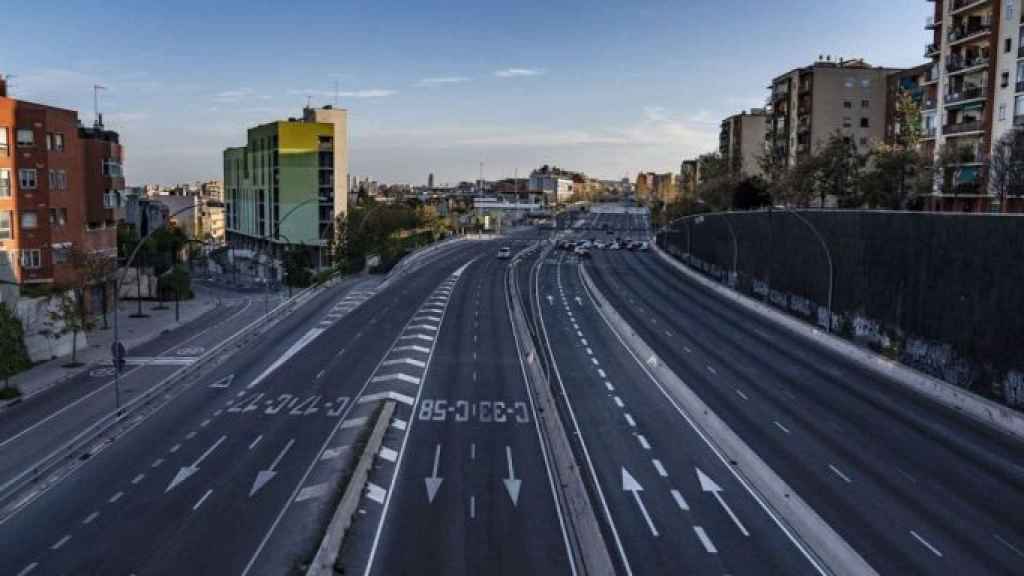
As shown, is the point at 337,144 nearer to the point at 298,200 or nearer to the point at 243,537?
the point at 298,200

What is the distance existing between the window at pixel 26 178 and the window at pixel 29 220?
1.46m

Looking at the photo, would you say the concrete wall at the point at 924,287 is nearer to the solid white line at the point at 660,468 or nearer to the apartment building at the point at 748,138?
the solid white line at the point at 660,468

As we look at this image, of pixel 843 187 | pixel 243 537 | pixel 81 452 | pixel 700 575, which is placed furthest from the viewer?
pixel 843 187

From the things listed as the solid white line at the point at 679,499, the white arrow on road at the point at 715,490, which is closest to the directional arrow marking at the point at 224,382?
the white arrow on road at the point at 715,490

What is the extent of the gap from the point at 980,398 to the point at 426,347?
2676 cm

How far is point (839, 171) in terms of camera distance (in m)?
77.2

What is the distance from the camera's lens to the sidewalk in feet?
128

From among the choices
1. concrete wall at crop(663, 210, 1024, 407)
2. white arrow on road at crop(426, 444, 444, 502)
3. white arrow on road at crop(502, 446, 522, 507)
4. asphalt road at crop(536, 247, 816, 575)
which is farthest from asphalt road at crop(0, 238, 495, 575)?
concrete wall at crop(663, 210, 1024, 407)

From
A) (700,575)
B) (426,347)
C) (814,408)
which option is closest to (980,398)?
(814,408)

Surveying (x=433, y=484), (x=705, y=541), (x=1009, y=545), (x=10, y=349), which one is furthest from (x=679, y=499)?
(x=10, y=349)

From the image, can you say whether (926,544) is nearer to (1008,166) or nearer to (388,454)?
(388,454)

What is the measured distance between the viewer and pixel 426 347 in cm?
4778

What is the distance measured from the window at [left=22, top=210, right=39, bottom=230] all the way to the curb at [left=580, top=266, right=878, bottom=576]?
122 feet

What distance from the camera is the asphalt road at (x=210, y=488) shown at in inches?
762
